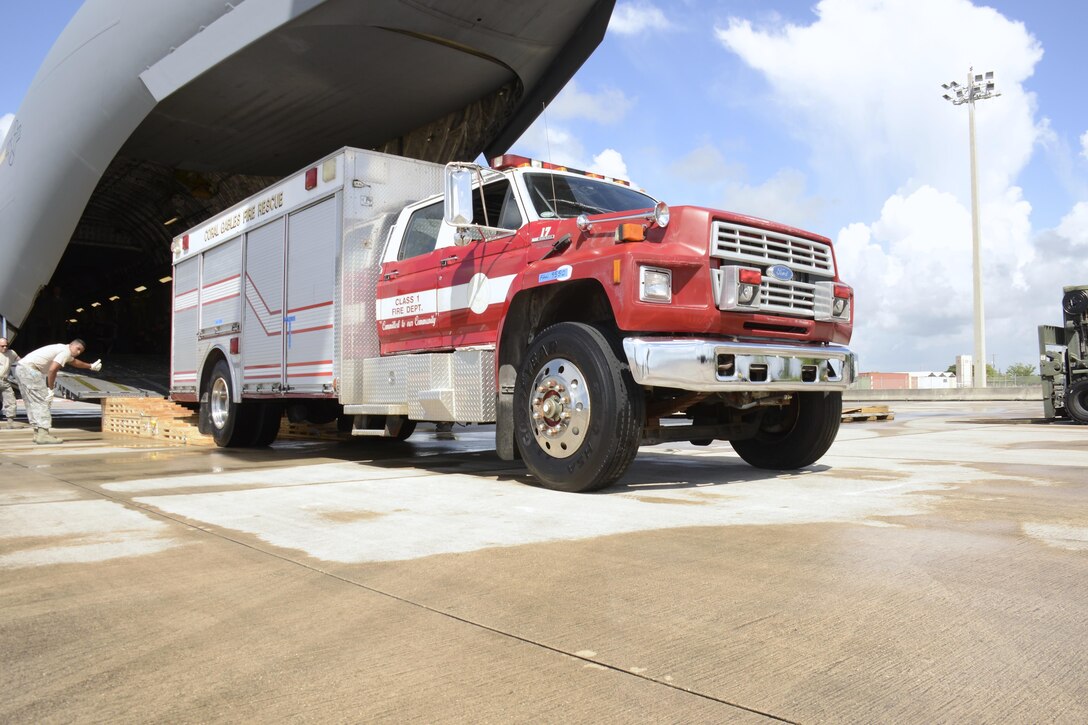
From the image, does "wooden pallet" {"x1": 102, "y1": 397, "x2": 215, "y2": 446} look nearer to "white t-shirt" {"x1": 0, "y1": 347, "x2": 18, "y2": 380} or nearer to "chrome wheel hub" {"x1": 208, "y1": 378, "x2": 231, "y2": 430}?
"chrome wheel hub" {"x1": 208, "y1": 378, "x2": 231, "y2": 430}

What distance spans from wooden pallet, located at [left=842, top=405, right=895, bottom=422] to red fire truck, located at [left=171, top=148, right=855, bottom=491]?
26.4 feet

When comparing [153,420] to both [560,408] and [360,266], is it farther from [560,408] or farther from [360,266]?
[560,408]

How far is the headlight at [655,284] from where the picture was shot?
4.89 metres

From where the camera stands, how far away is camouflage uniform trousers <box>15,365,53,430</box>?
413 inches

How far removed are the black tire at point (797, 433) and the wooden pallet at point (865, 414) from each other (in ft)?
25.6

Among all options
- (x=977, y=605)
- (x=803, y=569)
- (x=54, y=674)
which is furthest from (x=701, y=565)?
(x=54, y=674)

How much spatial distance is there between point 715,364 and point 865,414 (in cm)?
1081

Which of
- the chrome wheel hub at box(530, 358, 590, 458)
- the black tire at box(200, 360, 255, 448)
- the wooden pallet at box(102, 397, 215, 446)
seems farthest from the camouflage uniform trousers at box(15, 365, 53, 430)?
the chrome wheel hub at box(530, 358, 590, 458)

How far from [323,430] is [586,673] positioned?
10.2 metres

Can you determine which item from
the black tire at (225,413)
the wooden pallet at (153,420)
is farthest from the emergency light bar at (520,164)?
the wooden pallet at (153,420)

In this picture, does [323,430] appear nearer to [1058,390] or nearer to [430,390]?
[430,390]

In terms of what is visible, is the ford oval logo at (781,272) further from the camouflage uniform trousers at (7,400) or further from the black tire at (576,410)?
the camouflage uniform trousers at (7,400)

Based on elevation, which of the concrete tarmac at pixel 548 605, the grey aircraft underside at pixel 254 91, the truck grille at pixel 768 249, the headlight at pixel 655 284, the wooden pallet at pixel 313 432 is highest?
the grey aircraft underside at pixel 254 91

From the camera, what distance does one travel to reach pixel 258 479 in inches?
244
